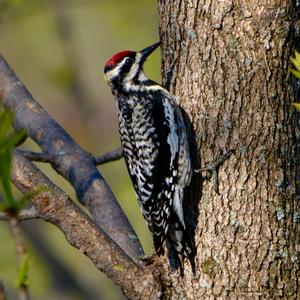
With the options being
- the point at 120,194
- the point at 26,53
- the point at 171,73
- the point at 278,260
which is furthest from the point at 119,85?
the point at 26,53

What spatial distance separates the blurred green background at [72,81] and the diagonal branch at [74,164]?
3.66 feet

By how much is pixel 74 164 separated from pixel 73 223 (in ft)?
2.97

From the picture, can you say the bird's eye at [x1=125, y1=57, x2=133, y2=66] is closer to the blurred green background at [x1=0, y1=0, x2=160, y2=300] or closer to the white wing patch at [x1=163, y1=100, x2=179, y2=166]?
the white wing patch at [x1=163, y1=100, x2=179, y2=166]

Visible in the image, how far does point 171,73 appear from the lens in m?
3.46

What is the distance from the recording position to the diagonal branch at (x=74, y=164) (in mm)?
3781

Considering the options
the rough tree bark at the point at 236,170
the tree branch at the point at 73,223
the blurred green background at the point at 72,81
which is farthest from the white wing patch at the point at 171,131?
the blurred green background at the point at 72,81

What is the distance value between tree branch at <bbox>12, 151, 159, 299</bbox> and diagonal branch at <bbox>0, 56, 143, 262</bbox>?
31cm

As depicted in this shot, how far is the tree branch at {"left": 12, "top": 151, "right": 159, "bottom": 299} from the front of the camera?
3.14m

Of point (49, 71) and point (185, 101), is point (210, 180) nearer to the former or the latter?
point (185, 101)

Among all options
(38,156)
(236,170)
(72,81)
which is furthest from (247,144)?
(72,81)

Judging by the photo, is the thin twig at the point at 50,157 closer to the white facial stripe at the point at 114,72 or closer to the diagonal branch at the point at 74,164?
the diagonal branch at the point at 74,164

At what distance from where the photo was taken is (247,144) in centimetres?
323

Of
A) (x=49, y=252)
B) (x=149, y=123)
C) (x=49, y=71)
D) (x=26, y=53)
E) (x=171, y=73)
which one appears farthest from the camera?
(x=26, y=53)

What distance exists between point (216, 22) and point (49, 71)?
13.9 ft
